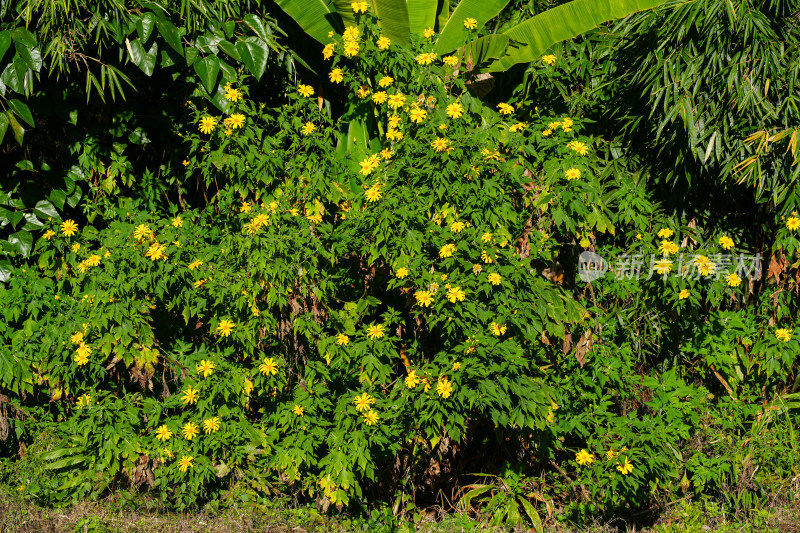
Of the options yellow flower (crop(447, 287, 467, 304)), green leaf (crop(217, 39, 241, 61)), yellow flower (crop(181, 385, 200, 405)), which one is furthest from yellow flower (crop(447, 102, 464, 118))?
yellow flower (crop(181, 385, 200, 405))

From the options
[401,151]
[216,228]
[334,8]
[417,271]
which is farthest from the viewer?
[334,8]

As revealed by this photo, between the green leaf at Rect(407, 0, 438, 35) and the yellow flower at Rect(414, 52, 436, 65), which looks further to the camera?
the green leaf at Rect(407, 0, 438, 35)

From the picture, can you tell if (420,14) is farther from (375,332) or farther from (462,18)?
(375,332)

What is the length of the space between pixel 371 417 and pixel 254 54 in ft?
6.35

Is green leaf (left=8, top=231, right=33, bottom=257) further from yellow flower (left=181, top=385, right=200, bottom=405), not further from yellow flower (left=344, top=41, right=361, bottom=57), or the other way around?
yellow flower (left=344, top=41, right=361, bottom=57)

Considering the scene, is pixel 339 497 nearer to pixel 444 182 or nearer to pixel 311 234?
pixel 311 234

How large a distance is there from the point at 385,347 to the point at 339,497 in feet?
2.27

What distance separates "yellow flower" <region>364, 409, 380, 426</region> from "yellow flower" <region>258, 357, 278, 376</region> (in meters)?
0.48

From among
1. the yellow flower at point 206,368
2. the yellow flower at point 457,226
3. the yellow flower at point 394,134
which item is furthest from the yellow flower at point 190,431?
the yellow flower at point 394,134

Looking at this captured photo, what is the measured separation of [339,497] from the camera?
A: 341 cm

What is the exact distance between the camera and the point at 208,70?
3801mm

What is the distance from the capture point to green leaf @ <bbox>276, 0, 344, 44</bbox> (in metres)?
4.09

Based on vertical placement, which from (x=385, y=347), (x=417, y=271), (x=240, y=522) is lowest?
(x=240, y=522)

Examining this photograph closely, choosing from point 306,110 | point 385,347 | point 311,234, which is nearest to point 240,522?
point 385,347
